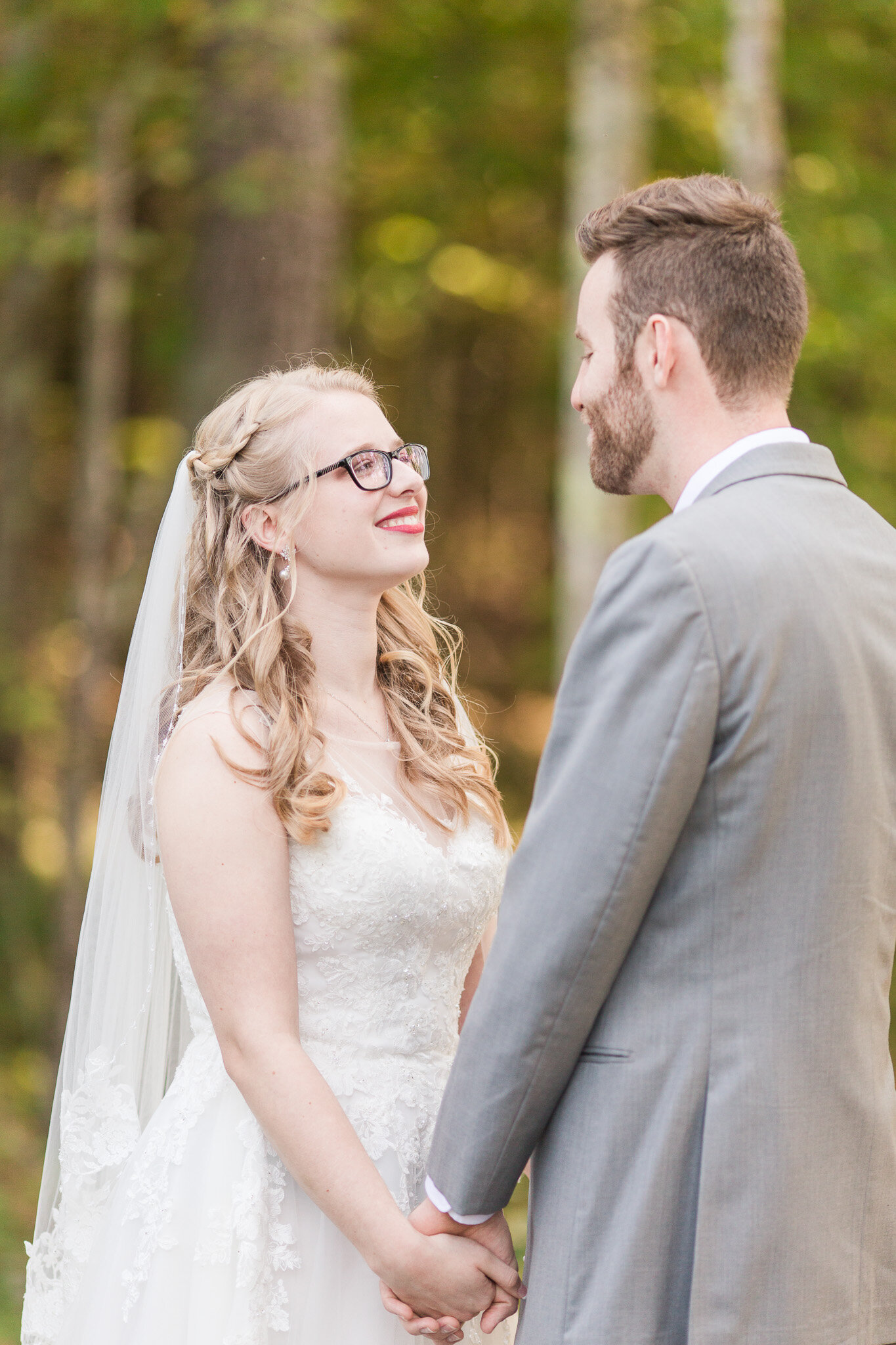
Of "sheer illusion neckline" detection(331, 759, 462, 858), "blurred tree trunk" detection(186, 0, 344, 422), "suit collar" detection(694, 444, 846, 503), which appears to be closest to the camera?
"suit collar" detection(694, 444, 846, 503)

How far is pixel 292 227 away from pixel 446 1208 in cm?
388

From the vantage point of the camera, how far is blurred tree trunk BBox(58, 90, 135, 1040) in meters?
6.30

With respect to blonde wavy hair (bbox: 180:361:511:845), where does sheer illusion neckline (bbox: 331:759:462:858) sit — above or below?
below

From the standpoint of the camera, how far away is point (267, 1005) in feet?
6.46

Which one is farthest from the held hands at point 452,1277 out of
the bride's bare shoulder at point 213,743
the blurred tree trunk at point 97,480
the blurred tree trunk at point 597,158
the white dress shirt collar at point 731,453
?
the blurred tree trunk at point 97,480

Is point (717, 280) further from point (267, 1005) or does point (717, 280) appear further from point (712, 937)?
point (267, 1005)

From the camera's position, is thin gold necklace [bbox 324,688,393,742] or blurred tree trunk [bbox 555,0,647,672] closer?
thin gold necklace [bbox 324,688,393,742]

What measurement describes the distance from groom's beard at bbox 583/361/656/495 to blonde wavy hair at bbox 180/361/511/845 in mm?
622

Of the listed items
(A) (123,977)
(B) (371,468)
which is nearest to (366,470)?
(B) (371,468)

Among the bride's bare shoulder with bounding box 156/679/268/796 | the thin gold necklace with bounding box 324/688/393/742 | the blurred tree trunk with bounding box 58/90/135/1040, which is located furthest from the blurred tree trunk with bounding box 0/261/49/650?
the bride's bare shoulder with bounding box 156/679/268/796

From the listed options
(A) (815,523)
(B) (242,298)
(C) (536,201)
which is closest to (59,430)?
(C) (536,201)

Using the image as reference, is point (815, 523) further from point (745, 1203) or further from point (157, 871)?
point (157, 871)

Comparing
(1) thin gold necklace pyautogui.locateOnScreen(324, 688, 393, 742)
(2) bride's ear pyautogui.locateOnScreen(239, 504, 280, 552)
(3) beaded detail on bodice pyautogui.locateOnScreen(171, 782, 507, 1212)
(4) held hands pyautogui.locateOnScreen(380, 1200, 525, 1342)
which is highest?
(2) bride's ear pyautogui.locateOnScreen(239, 504, 280, 552)

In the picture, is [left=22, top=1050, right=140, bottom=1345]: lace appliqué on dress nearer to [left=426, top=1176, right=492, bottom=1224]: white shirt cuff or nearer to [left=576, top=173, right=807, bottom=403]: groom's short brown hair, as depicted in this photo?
[left=426, top=1176, right=492, bottom=1224]: white shirt cuff
